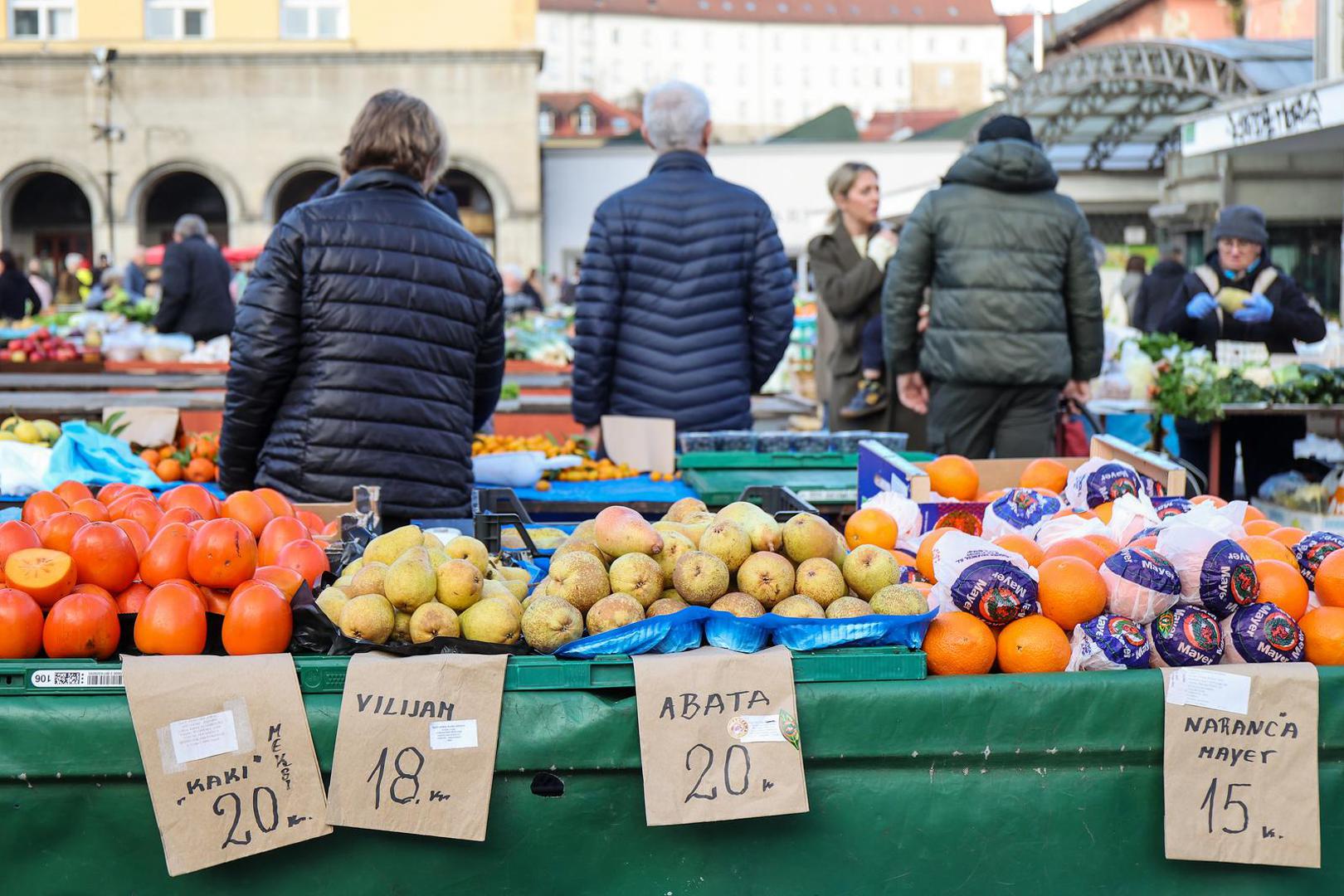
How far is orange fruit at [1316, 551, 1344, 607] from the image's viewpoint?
98.7 inches

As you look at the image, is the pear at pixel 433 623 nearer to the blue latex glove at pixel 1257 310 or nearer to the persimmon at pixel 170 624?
the persimmon at pixel 170 624

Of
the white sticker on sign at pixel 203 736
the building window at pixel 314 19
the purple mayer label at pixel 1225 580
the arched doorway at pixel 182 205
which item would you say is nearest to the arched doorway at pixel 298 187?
the arched doorway at pixel 182 205

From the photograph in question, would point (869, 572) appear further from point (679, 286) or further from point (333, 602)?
point (679, 286)

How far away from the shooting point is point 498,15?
28891 millimetres

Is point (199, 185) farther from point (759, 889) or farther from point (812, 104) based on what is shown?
point (812, 104)

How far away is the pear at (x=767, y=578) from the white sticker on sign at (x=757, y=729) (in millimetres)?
261

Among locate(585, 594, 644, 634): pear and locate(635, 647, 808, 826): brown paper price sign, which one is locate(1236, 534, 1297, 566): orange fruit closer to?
locate(635, 647, 808, 826): brown paper price sign

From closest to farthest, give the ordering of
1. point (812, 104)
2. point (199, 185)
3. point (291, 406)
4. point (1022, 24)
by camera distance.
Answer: point (291, 406)
point (199, 185)
point (812, 104)
point (1022, 24)

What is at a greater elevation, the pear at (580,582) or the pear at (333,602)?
the pear at (580,582)

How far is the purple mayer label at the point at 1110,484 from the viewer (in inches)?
128

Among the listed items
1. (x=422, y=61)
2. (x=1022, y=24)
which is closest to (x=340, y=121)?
(x=422, y=61)

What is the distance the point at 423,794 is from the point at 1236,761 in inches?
51.2

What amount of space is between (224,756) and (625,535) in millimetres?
740

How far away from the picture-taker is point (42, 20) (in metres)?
29.5
